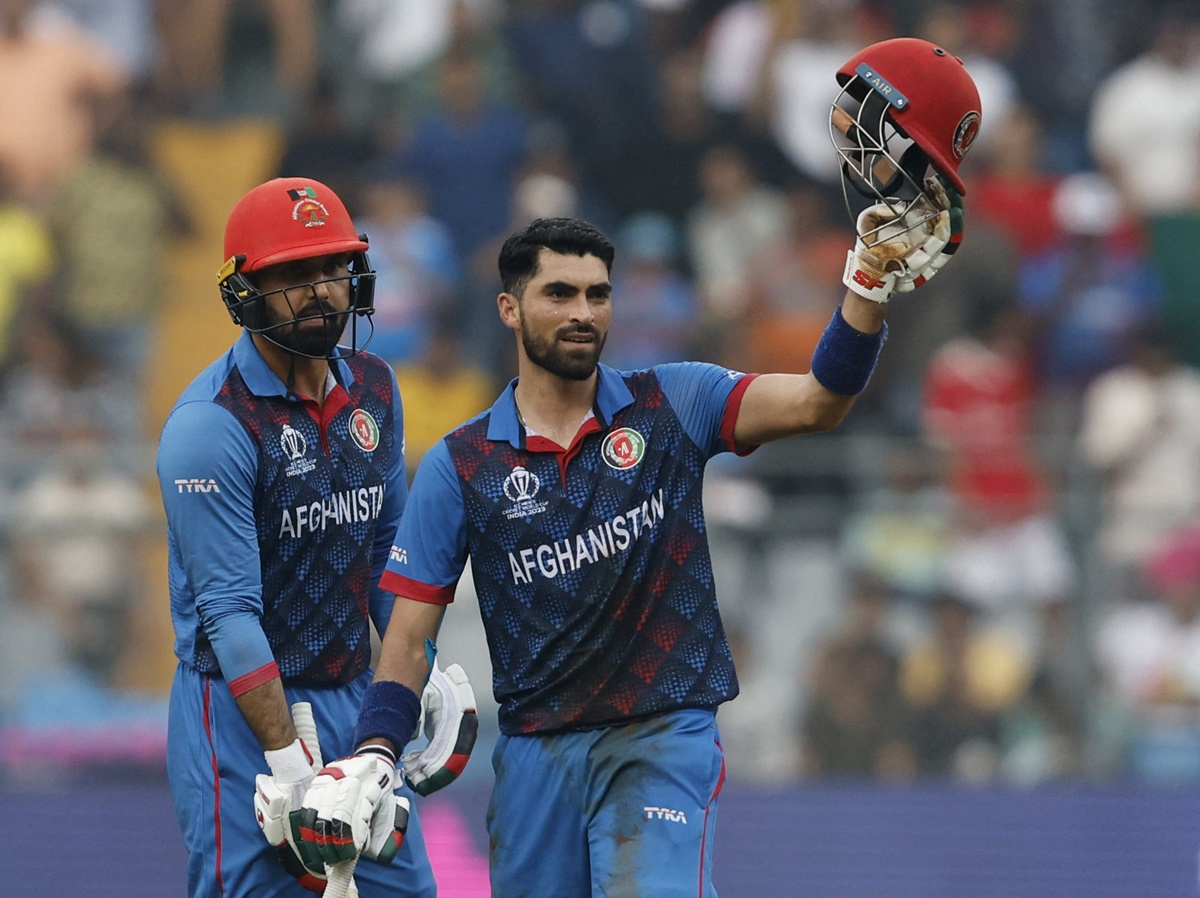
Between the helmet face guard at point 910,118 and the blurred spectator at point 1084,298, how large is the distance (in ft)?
21.5

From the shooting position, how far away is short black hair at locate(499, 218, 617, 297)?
4762mm

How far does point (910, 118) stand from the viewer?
13.8ft

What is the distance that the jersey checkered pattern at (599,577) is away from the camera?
469cm

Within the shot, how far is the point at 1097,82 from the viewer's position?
12.0 meters

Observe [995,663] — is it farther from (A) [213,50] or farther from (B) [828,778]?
(A) [213,50]

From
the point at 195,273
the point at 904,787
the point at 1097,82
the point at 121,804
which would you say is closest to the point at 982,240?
the point at 1097,82

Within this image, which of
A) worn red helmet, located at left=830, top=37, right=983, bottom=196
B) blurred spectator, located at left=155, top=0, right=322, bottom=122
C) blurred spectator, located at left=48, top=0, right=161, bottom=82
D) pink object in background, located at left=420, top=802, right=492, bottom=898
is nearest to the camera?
worn red helmet, located at left=830, top=37, right=983, bottom=196

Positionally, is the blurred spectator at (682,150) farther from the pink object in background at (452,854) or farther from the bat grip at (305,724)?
the bat grip at (305,724)

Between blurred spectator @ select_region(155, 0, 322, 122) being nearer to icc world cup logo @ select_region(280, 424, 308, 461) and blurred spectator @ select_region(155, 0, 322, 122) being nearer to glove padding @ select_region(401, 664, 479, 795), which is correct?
icc world cup logo @ select_region(280, 424, 308, 461)

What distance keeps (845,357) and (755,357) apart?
619 cm

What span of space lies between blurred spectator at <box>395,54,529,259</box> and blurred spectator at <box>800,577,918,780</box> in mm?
3832

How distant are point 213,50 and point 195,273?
1748 millimetres

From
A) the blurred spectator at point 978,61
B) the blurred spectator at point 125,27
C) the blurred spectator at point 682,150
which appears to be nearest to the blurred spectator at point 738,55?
the blurred spectator at point 682,150

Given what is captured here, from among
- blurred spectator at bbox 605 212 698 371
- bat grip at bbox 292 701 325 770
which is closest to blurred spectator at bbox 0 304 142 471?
blurred spectator at bbox 605 212 698 371
